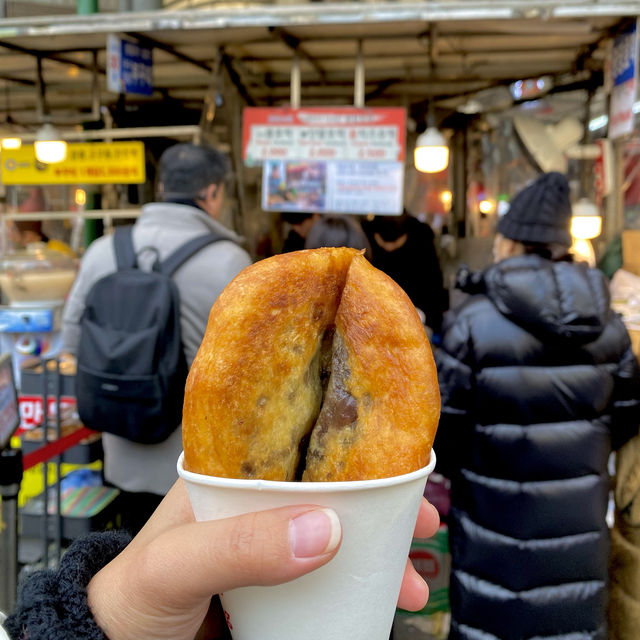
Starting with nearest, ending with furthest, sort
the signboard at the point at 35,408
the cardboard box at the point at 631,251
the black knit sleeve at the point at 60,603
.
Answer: the black knit sleeve at the point at 60,603 < the signboard at the point at 35,408 < the cardboard box at the point at 631,251

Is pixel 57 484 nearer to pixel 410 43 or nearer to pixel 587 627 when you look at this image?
pixel 587 627

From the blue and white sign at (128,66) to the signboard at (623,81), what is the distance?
4.66 meters

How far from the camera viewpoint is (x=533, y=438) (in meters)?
2.83

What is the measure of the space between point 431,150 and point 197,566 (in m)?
6.28

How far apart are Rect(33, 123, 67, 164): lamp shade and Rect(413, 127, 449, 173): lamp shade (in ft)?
12.8

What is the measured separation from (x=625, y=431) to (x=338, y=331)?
263 cm

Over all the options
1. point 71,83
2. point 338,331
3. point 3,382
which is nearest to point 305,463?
point 338,331

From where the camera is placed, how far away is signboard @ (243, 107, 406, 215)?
600 cm

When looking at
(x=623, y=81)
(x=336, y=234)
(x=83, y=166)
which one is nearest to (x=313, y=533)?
(x=336, y=234)

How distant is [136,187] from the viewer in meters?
9.39

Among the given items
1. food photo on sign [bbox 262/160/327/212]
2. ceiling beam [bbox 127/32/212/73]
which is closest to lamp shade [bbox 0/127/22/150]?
ceiling beam [bbox 127/32/212/73]

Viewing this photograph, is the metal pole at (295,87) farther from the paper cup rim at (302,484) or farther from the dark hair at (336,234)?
the paper cup rim at (302,484)

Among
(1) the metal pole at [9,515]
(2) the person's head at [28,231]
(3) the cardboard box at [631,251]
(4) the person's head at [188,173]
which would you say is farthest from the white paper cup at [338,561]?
(2) the person's head at [28,231]

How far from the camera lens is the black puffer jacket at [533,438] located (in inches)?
110
